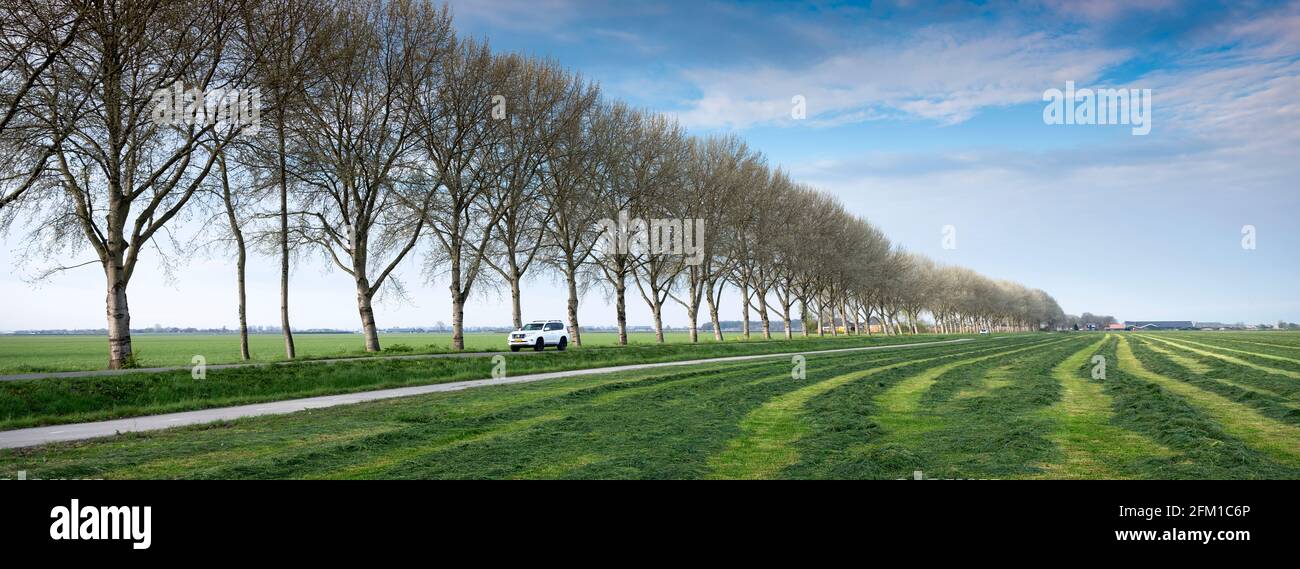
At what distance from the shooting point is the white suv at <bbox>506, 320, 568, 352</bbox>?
41.2 meters

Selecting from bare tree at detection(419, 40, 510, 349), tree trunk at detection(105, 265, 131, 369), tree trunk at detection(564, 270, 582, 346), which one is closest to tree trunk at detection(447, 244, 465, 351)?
bare tree at detection(419, 40, 510, 349)

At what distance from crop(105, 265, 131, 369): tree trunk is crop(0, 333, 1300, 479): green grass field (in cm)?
1266

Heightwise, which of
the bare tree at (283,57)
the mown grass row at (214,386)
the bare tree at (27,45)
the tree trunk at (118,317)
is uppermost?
the bare tree at (283,57)

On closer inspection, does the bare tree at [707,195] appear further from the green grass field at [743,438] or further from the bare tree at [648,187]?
the green grass field at [743,438]

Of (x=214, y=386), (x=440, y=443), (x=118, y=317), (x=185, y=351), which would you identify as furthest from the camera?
(x=185, y=351)

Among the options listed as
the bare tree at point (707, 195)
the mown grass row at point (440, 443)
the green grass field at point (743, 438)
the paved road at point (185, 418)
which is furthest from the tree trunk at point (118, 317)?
the bare tree at point (707, 195)

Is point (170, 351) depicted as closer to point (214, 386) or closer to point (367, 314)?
point (367, 314)

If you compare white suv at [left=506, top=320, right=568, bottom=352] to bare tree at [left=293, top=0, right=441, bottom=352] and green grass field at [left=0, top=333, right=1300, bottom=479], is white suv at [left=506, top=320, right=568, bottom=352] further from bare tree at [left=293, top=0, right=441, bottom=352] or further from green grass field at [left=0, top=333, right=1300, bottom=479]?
green grass field at [left=0, top=333, right=1300, bottom=479]

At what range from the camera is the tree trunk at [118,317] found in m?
23.9

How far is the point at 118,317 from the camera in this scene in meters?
24.2

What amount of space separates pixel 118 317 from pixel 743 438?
2295 centimetres

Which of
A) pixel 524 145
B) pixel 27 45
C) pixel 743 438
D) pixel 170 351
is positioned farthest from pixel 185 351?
pixel 743 438

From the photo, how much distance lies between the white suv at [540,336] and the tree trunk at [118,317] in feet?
61.2
